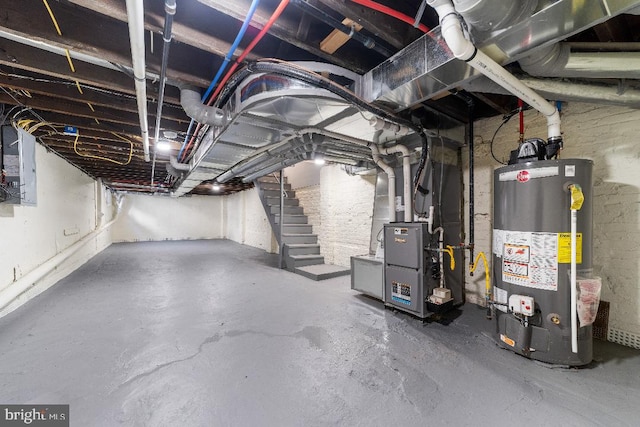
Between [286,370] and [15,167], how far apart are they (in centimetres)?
346

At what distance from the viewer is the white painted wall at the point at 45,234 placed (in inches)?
110

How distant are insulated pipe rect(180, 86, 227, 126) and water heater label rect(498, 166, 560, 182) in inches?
90.1

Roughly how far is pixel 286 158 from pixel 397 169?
5.03 feet

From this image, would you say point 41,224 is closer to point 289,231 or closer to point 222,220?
point 289,231

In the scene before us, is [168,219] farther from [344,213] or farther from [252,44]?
[252,44]

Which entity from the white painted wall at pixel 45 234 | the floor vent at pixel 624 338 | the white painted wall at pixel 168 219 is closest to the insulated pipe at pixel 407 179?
the floor vent at pixel 624 338

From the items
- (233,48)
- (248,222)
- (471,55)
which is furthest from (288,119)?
(248,222)

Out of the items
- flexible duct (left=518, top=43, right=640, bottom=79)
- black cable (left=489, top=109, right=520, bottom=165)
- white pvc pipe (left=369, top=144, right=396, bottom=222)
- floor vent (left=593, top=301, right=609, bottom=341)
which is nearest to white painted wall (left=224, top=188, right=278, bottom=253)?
white pvc pipe (left=369, top=144, right=396, bottom=222)

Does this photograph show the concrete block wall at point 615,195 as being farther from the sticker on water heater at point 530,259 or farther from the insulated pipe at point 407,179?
the insulated pipe at point 407,179

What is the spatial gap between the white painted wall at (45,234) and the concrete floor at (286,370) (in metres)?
0.44

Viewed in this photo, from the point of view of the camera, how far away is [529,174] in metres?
1.80

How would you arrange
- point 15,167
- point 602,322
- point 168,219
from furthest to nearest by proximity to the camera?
point 168,219 < point 15,167 < point 602,322

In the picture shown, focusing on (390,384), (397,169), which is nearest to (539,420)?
(390,384)

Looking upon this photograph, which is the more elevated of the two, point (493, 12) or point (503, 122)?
point (503, 122)
